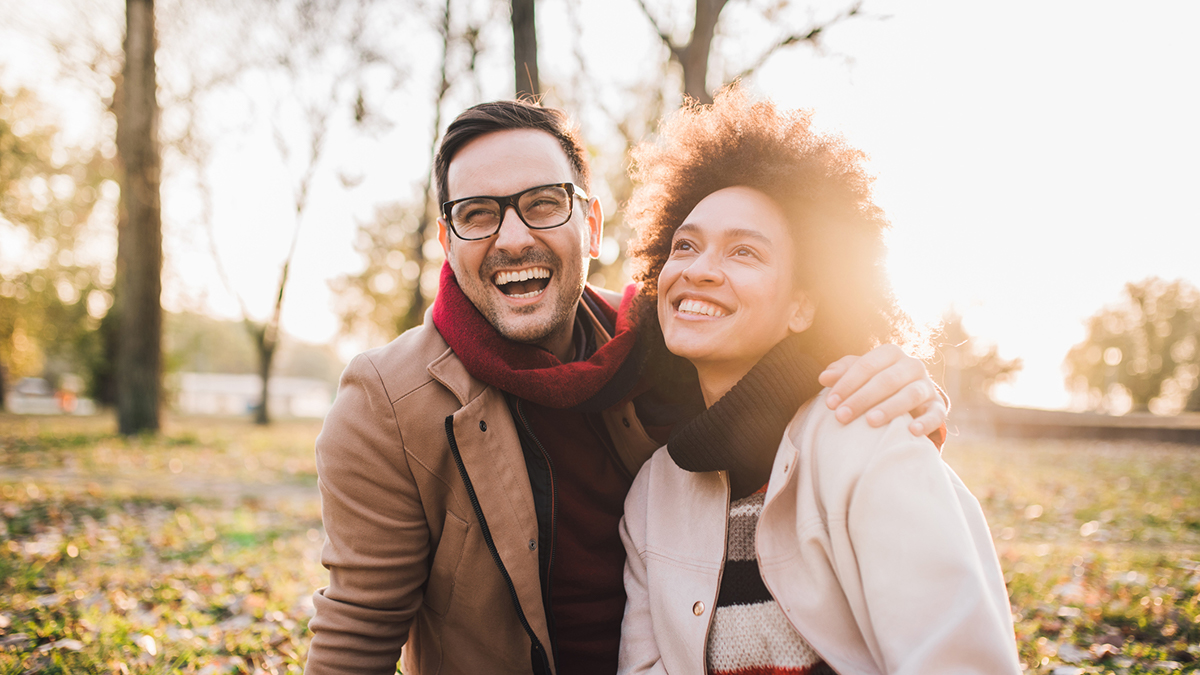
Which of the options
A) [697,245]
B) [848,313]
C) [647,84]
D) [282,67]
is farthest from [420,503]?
[282,67]

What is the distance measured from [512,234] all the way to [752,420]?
127 cm

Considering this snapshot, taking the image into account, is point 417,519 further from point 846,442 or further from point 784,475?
point 846,442

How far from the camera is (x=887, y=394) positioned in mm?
1875

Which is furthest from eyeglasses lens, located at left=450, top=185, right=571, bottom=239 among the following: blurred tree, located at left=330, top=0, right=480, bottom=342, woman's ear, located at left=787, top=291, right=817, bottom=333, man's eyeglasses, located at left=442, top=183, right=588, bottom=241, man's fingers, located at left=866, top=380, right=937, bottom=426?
blurred tree, located at left=330, top=0, right=480, bottom=342

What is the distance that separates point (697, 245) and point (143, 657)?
3281mm

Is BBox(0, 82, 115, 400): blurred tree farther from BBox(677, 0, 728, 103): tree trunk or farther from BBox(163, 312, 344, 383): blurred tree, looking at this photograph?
BBox(677, 0, 728, 103): tree trunk

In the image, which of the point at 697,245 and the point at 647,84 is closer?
the point at 697,245

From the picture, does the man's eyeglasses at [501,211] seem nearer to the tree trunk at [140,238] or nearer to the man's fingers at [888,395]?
the man's fingers at [888,395]

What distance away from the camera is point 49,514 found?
232 inches

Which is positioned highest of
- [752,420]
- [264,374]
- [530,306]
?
[530,306]

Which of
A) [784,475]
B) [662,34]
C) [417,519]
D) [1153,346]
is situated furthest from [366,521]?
[1153,346]

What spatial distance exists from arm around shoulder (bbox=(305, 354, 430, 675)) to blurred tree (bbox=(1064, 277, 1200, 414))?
168 feet

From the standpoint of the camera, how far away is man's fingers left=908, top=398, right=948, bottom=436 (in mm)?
1773

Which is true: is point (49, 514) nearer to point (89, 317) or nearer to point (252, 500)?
point (252, 500)
